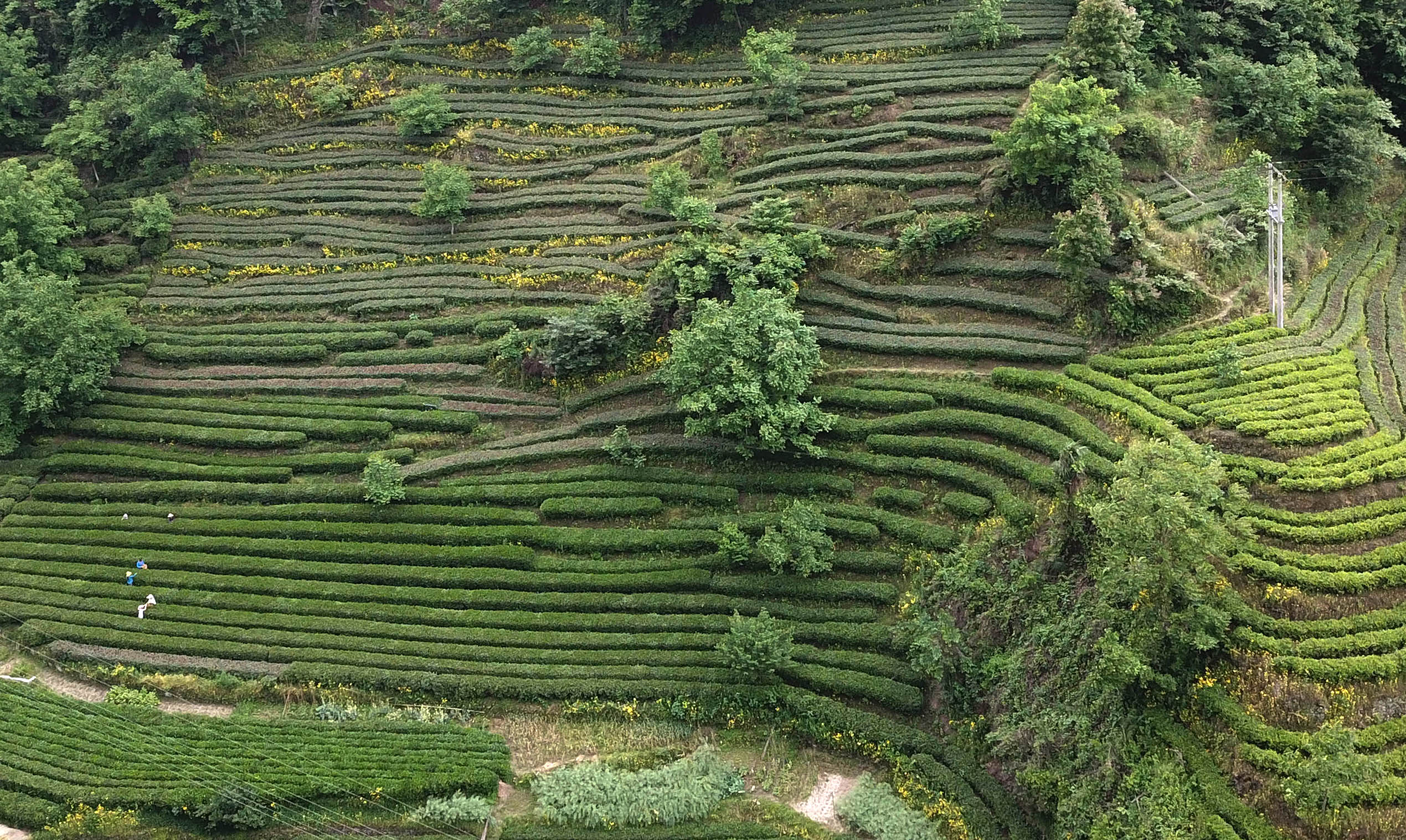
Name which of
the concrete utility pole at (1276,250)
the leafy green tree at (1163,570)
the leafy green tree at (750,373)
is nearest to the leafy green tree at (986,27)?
the concrete utility pole at (1276,250)

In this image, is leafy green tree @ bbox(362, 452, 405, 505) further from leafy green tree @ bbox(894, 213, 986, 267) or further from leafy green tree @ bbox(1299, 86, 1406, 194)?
leafy green tree @ bbox(1299, 86, 1406, 194)

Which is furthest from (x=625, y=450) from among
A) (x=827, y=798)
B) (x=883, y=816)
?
(x=883, y=816)

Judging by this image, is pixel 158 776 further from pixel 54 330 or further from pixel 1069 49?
pixel 1069 49

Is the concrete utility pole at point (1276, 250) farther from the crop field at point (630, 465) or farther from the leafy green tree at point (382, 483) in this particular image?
the leafy green tree at point (382, 483)

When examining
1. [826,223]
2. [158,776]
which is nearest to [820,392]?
[826,223]

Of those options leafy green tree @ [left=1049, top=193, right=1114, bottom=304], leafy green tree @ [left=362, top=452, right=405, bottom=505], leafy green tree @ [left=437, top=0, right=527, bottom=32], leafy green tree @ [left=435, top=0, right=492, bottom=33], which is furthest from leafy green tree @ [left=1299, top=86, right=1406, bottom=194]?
leafy green tree @ [left=437, top=0, right=527, bottom=32]
